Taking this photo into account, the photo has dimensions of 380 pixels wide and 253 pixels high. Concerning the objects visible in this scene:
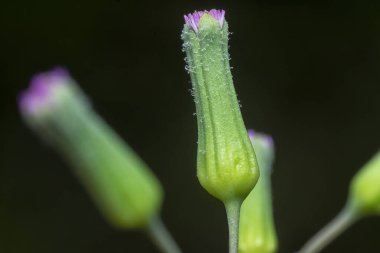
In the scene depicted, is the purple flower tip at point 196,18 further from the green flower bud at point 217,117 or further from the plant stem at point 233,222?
the plant stem at point 233,222

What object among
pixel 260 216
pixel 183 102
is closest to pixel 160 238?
pixel 260 216

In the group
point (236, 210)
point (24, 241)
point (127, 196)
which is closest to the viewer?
point (236, 210)

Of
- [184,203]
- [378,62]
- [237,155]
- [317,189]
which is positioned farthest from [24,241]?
[237,155]

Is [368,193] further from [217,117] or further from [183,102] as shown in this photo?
[183,102]

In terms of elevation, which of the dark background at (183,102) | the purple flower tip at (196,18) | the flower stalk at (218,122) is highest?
the purple flower tip at (196,18)

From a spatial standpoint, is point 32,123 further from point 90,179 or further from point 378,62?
point 378,62

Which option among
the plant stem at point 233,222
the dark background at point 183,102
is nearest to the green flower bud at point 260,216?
the plant stem at point 233,222
